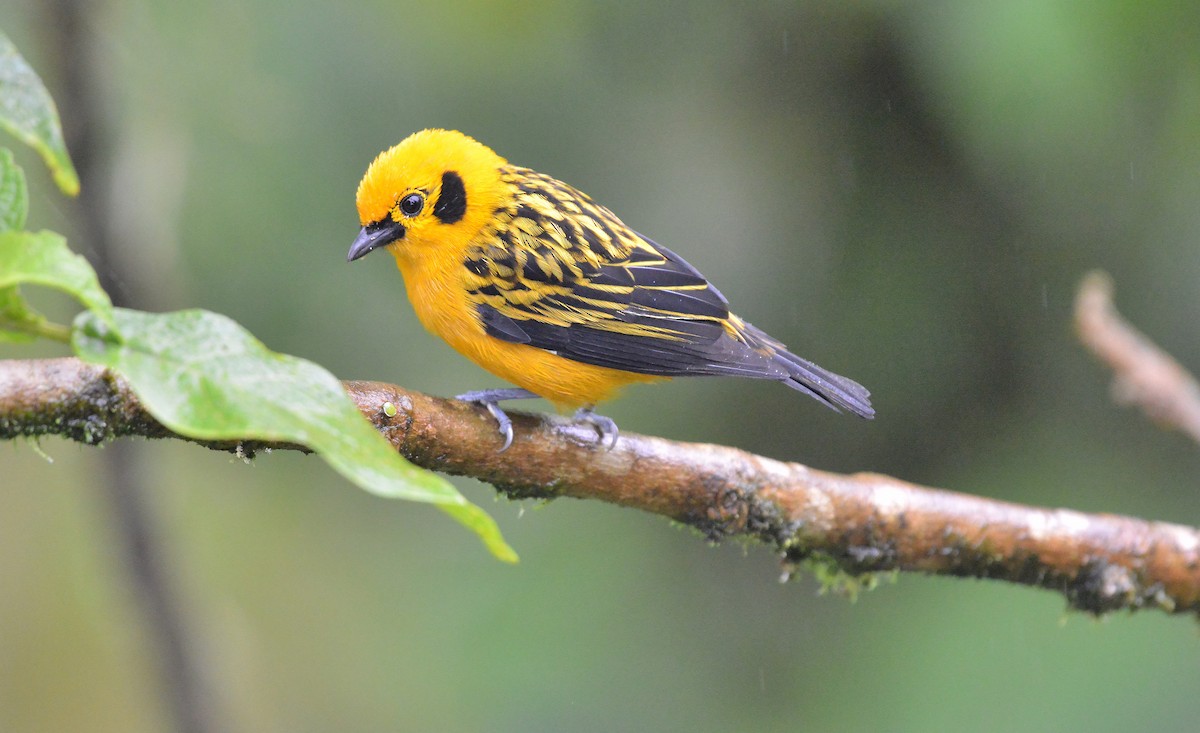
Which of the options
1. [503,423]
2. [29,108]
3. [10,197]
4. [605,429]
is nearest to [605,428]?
[605,429]

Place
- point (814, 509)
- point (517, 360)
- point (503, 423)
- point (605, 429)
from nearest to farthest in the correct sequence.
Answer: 1. point (503, 423)
2. point (605, 429)
3. point (814, 509)
4. point (517, 360)

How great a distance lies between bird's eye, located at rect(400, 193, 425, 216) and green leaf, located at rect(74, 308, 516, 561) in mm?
2393

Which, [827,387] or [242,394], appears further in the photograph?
[827,387]

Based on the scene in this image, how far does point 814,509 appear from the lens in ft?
10.7

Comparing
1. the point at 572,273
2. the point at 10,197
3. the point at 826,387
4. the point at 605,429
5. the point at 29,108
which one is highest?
the point at 826,387

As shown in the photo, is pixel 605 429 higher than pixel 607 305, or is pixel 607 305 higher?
pixel 607 305

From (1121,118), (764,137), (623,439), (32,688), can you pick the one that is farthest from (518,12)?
(32,688)

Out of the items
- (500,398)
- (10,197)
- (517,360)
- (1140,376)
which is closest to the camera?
(10,197)

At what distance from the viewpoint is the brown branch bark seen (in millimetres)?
2695

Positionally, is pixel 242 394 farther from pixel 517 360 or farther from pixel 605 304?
pixel 605 304

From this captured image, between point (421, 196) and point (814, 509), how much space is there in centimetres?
164

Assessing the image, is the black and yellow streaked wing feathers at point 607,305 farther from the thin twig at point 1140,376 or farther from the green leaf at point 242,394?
the green leaf at point 242,394

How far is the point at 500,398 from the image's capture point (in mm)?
3373

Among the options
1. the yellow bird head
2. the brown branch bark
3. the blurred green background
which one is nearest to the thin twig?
the brown branch bark
